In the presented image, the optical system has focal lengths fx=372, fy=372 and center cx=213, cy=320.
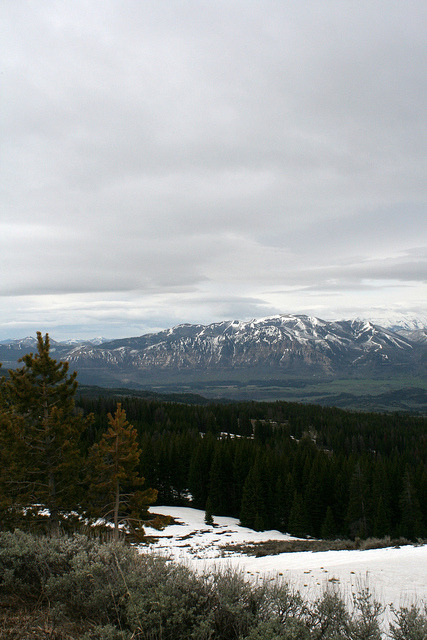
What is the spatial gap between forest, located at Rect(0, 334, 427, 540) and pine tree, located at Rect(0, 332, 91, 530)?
6 centimetres

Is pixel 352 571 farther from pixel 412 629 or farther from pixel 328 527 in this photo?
pixel 328 527

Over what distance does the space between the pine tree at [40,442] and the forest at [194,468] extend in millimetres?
60

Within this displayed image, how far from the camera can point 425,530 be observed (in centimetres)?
4725

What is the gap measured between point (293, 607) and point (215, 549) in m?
27.5

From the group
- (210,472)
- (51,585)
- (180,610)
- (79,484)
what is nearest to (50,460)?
(79,484)

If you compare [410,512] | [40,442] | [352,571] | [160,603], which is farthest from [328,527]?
[160,603]

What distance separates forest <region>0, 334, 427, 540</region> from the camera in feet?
68.0

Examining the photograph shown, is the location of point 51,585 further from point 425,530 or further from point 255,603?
point 425,530

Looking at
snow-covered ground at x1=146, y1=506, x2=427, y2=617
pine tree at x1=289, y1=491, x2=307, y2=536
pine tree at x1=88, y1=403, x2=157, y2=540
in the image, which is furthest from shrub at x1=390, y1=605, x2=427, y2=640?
pine tree at x1=289, y1=491, x2=307, y2=536

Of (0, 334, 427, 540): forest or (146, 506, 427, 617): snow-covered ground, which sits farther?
(0, 334, 427, 540): forest

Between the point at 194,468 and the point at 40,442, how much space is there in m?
45.2

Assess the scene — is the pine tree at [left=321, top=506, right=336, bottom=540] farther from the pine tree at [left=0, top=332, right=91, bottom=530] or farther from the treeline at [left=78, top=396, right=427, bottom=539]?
the pine tree at [left=0, top=332, right=91, bottom=530]

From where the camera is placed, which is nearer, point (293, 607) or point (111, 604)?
point (293, 607)

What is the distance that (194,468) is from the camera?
61.8 m
